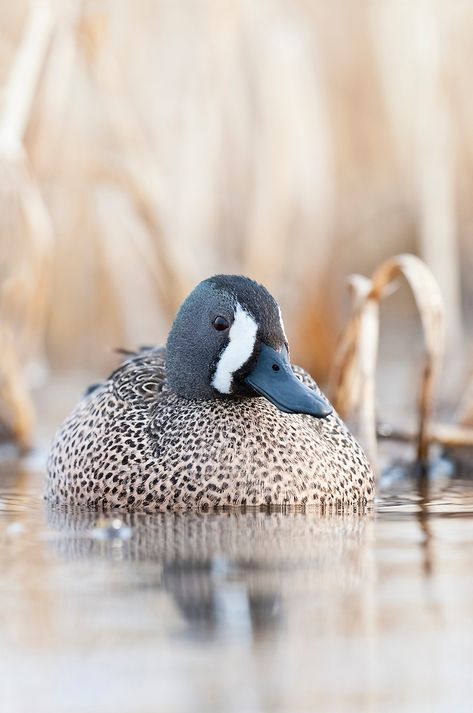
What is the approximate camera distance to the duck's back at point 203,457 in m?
4.83

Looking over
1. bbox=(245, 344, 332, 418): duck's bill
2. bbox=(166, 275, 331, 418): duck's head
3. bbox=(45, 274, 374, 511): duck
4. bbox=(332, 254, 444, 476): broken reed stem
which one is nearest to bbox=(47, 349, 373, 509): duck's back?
bbox=(45, 274, 374, 511): duck

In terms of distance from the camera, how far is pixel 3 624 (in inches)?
122

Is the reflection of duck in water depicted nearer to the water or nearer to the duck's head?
the water

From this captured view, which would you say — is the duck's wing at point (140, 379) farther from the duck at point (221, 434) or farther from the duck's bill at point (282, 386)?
the duck's bill at point (282, 386)

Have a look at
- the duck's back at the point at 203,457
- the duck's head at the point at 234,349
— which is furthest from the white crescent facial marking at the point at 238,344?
the duck's back at the point at 203,457

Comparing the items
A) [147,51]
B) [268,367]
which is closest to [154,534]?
[268,367]

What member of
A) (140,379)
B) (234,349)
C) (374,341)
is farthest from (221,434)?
(374,341)

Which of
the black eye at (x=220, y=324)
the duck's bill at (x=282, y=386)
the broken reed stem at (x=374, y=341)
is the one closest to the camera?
the duck's bill at (x=282, y=386)

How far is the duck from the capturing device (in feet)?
15.6

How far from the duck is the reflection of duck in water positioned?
12 centimetres

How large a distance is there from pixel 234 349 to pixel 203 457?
368 millimetres

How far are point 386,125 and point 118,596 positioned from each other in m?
6.17

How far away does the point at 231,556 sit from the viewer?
12.7ft

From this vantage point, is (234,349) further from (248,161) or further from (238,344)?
(248,161)
